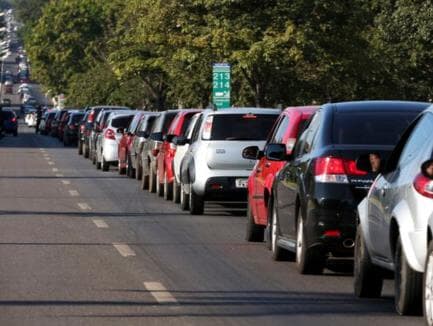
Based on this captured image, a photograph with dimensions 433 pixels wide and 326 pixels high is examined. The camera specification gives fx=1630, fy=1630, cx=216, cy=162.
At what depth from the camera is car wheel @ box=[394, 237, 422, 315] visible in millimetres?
11148

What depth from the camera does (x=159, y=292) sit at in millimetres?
13305

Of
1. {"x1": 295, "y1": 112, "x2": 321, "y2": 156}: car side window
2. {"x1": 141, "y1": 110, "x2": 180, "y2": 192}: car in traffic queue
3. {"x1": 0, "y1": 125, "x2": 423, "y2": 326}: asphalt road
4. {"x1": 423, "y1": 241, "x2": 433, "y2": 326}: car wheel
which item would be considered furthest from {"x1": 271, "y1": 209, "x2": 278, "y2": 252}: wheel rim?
{"x1": 141, "y1": 110, "x2": 180, "y2": 192}: car in traffic queue

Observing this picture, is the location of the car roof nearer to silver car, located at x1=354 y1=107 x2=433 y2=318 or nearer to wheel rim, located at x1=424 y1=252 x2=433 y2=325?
silver car, located at x1=354 y1=107 x2=433 y2=318

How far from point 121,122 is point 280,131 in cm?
2348

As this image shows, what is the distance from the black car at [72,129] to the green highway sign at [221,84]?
2495 cm

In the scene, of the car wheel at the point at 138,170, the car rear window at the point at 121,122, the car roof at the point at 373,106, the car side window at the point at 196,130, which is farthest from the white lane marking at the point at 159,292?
the car rear window at the point at 121,122

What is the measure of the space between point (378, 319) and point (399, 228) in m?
0.78

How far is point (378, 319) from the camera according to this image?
1166 cm

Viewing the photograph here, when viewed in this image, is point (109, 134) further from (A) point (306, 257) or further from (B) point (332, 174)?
(B) point (332, 174)

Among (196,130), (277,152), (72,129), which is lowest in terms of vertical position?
(72,129)

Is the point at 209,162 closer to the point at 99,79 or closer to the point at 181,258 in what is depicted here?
the point at 181,258

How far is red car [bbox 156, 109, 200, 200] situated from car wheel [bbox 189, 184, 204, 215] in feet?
11.0

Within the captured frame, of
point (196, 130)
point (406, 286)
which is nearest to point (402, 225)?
point (406, 286)

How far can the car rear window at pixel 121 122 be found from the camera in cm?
4116
